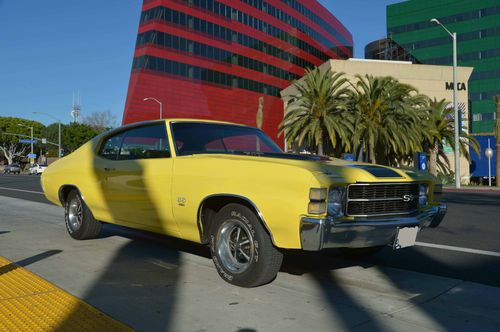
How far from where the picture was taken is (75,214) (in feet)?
21.3

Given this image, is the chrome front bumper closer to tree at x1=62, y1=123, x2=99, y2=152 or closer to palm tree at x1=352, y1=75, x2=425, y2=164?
palm tree at x1=352, y1=75, x2=425, y2=164

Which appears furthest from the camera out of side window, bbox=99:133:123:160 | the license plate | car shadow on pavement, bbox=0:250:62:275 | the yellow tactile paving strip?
side window, bbox=99:133:123:160

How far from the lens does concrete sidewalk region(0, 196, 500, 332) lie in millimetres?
3264

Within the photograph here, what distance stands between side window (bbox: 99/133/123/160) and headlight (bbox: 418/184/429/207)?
359 centimetres

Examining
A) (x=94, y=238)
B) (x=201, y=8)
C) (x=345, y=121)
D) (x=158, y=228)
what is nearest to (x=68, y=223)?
(x=94, y=238)

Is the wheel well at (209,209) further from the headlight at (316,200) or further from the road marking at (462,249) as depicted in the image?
the road marking at (462,249)

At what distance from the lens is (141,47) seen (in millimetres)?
46812

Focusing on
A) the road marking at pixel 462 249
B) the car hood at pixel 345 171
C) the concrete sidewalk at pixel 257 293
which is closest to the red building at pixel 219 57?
the road marking at pixel 462 249

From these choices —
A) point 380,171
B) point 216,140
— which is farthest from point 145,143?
point 380,171

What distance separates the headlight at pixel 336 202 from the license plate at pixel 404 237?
646mm

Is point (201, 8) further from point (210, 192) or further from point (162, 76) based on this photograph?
point (210, 192)

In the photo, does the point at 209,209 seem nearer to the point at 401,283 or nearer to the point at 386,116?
the point at 401,283

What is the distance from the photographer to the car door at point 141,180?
476 centimetres

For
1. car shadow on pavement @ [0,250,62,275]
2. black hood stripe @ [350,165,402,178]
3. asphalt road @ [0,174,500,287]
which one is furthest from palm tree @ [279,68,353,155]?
black hood stripe @ [350,165,402,178]
